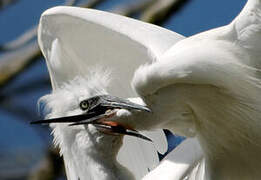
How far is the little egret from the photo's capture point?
1930mm

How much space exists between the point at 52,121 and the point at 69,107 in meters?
0.08

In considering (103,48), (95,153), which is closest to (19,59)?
(103,48)

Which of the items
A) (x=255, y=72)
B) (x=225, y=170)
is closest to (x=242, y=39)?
(x=255, y=72)

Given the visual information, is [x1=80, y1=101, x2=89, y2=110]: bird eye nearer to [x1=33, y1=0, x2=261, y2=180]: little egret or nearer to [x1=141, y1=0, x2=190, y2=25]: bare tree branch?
[x1=33, y1=0, x2=261, y2=180]: little egret

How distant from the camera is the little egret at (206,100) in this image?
1930mm

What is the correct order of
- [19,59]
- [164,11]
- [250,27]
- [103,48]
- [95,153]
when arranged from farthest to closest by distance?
[19,59]
[164,11]
[103,48]
[95,153]
[250,27]

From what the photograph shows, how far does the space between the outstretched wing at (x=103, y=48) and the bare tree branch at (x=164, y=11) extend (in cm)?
80

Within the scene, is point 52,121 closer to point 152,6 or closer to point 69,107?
point 69,107

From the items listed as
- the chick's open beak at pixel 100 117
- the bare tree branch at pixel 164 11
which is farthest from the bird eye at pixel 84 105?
the bare tree branch at pixel 164 11

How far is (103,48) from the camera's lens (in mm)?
2598

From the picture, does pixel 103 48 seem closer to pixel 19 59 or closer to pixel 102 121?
pixel 102 121

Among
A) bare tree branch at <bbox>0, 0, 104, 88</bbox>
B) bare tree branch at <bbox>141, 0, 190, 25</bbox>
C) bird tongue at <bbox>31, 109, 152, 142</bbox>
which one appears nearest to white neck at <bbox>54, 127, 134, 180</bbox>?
bird tongue at <bbox>31, 109, 152, 142</bbox>

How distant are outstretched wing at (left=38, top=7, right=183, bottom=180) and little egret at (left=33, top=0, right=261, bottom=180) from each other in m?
0.08

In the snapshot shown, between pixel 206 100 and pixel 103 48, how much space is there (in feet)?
2.22
